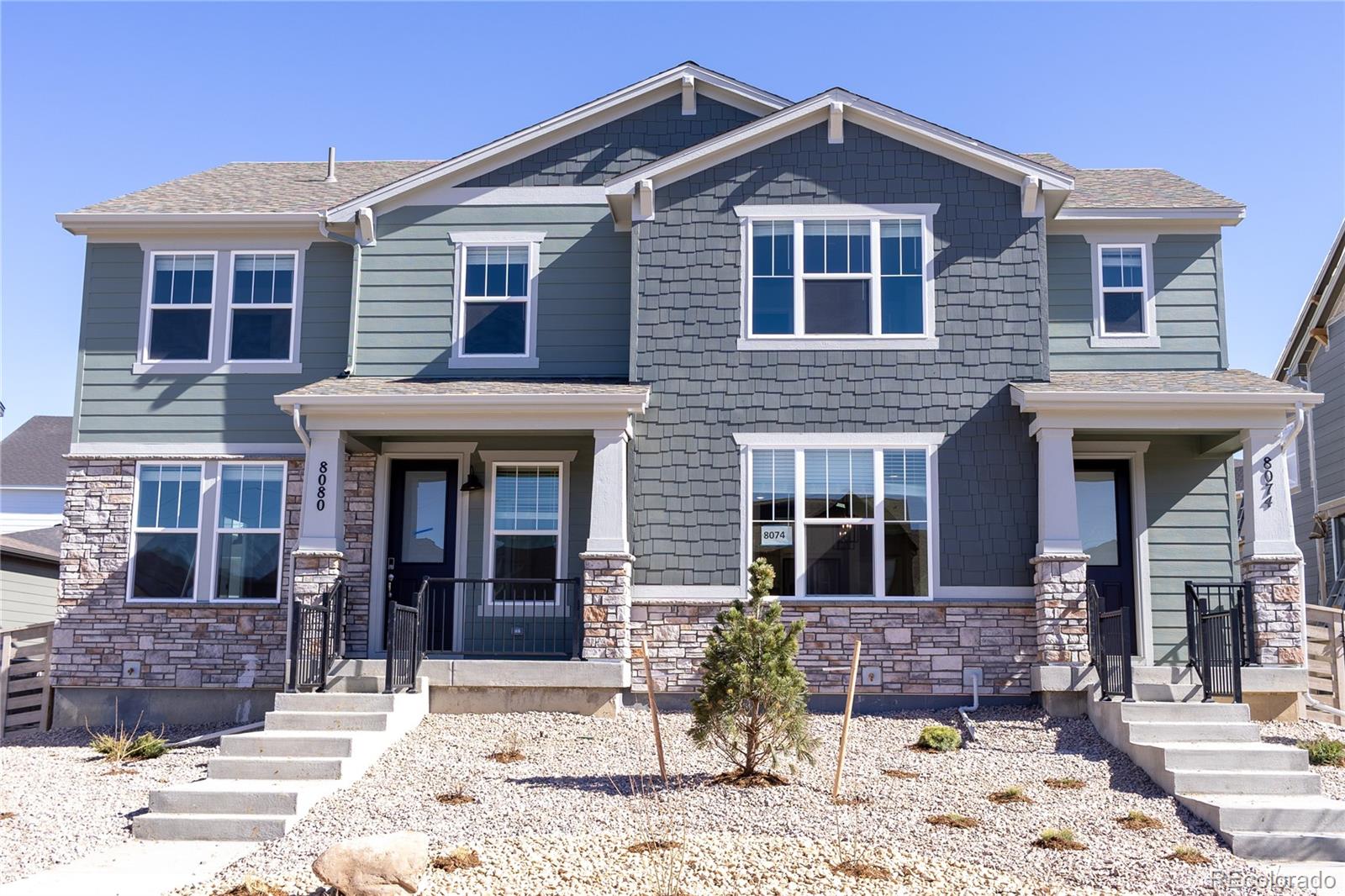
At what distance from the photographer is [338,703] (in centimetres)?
1129

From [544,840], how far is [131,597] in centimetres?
829

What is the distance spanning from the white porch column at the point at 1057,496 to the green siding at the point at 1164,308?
75.3 inches

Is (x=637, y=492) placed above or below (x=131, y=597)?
above

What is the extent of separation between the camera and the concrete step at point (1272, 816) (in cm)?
842

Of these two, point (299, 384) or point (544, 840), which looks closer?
point (544, 840)

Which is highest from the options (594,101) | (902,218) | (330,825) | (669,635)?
(594,101)

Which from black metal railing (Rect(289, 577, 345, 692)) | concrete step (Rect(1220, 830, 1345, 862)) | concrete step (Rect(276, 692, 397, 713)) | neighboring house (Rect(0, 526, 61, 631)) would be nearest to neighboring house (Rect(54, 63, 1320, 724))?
black metal railing (Rect(289, 577, 345, 692))

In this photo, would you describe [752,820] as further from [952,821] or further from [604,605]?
[604,605]

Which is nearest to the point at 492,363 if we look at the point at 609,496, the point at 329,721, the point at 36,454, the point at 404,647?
the point at 609,496

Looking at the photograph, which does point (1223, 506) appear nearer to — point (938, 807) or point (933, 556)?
point (933, 556)

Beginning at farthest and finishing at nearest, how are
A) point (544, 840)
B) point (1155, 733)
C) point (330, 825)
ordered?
point (1155, 733) → point (330, 825) → point (544, 840)

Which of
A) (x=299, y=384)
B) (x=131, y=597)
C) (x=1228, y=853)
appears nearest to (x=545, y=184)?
(x=299, y=384)

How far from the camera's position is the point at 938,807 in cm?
871

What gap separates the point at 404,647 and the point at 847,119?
7.31 meters
